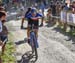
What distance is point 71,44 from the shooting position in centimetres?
1446

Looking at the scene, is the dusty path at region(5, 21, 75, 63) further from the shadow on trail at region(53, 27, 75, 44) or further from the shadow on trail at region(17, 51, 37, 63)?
the shadow on trail at region(53, 27, 75, 44)

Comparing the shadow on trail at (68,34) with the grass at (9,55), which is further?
the shadow on trail at (68,34)

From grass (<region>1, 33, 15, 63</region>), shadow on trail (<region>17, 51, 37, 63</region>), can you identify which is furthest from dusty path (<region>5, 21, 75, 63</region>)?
grass (<region>1, 33, 15, 63</region>)

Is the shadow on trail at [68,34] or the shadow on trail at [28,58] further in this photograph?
the shadow on trail at [68,34]

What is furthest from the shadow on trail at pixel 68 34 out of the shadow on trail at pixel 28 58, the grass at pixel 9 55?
the shadow on trail at pixel 28 58

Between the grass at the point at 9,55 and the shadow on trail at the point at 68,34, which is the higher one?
the grass at the point at 9,55

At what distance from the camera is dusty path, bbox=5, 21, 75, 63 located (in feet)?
37.9

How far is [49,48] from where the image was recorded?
45.0 feet

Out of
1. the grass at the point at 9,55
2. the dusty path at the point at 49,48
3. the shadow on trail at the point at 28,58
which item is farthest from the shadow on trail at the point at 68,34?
the shadow on trail at the point at 28,58

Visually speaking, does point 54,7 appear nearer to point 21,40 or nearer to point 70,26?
point 70,26

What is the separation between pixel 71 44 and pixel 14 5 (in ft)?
69.9

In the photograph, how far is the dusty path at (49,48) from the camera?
11.6 m

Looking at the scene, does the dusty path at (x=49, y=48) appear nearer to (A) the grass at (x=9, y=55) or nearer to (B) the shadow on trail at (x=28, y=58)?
(B) the shadow on trail at (x=28, y=58)

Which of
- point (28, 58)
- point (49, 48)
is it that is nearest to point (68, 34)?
point (49, 48)
